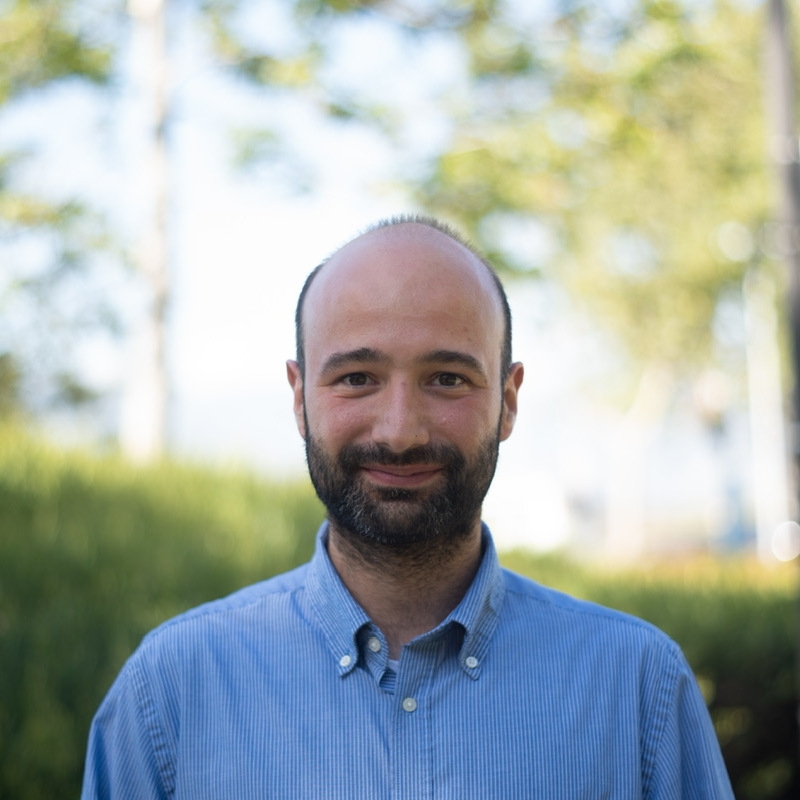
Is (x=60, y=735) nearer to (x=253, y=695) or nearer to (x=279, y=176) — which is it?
(x=253, y=695)

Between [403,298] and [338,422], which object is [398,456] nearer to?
[338,422]

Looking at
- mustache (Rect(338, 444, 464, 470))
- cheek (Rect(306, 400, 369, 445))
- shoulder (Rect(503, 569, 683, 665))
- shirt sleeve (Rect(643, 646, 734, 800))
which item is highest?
cheek (Rect(306, 400, 369, 445))

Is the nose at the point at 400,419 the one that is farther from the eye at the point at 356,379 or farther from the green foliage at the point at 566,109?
the green foliage at the point at 566,109

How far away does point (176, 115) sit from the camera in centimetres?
991

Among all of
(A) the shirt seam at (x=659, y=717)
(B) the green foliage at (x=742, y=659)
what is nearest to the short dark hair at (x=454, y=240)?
(A) the shirt seam at (x=659, y=717)

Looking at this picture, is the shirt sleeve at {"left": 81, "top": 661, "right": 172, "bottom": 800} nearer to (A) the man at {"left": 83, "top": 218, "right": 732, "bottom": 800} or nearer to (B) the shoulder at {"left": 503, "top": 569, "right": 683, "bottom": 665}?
(A) the man at {"left": 83, "top": 218, "right": 732, "bottom": 800}

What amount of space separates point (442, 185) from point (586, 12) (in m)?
1.91

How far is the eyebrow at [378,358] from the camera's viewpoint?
1924mm

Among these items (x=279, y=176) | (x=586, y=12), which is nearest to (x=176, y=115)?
(x=279, y=176)

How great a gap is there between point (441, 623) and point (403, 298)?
1.90ft

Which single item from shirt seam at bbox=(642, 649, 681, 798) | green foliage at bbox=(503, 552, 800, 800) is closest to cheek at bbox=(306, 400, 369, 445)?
shirt seam at bbox=(642, 649, 681, 798)

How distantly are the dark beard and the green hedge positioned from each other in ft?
8.51

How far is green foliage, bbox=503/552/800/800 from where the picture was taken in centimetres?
613

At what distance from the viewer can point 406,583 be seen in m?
1.99
